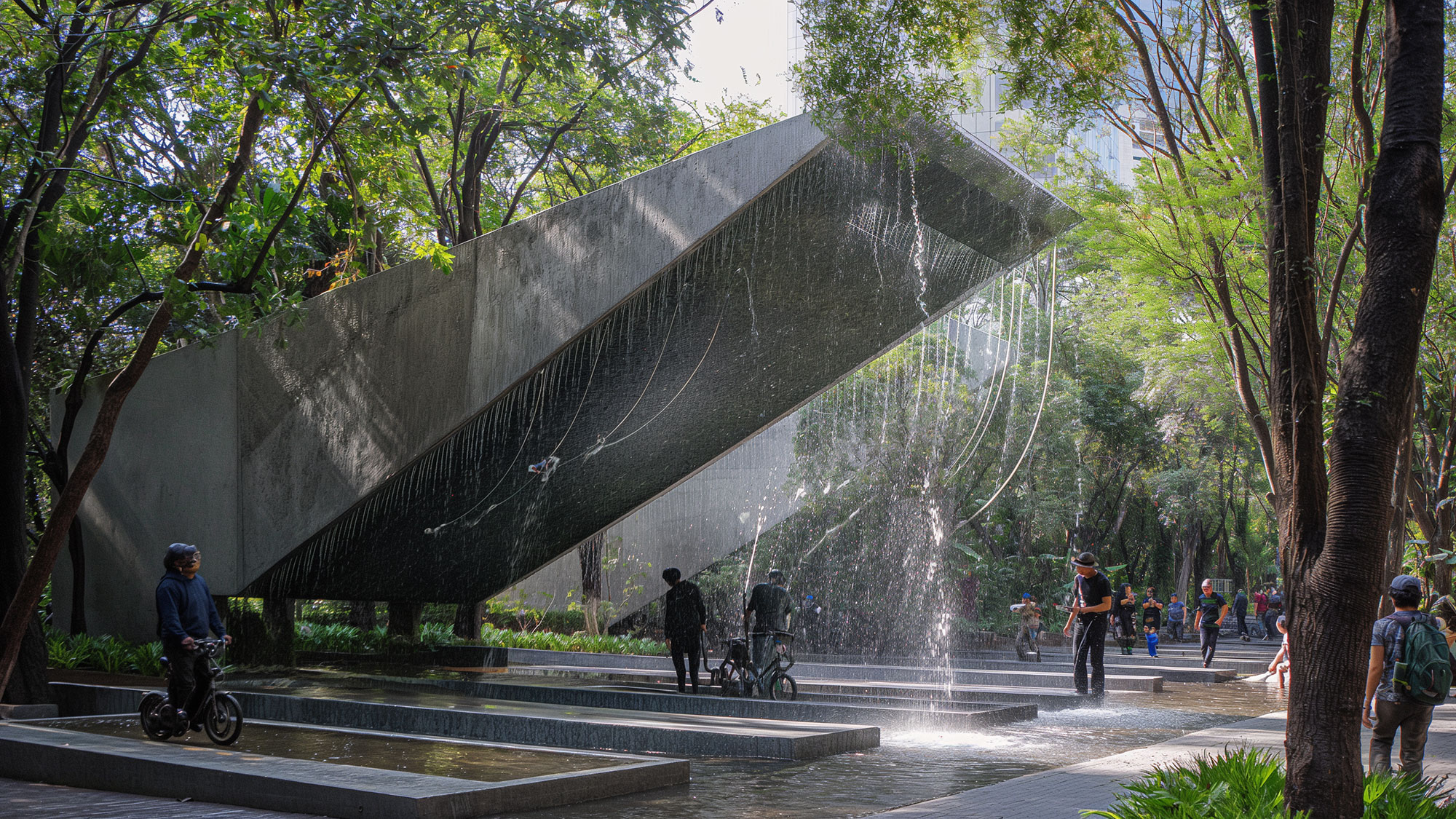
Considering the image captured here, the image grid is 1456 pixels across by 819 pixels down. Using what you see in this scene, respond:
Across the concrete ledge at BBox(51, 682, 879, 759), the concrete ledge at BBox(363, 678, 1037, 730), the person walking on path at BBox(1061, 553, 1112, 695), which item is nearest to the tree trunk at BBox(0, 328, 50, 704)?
the concrete ledge at BBox(51, 682, 879, 759)

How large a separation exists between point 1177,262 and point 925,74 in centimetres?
293

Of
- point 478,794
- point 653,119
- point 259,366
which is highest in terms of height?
point 653,119

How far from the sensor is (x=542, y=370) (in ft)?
35.2

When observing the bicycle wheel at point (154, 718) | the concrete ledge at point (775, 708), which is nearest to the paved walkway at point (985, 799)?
the bicycle wheel at point (154, 718)

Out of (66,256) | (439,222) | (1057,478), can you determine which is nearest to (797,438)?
(1057,478)

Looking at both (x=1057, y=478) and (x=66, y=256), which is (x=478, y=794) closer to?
(x=66, y=256)

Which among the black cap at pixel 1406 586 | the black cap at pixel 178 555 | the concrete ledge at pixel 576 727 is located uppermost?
the black cap at pixel 178 555

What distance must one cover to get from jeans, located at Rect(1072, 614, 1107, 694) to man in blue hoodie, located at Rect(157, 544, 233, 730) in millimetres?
7744

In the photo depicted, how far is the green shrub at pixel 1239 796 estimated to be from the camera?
4.09 meters

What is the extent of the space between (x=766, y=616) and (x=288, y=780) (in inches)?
215

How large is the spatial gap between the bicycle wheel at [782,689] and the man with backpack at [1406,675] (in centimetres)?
502

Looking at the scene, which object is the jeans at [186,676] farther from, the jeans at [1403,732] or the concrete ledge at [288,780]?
the jeans at [1403,732]

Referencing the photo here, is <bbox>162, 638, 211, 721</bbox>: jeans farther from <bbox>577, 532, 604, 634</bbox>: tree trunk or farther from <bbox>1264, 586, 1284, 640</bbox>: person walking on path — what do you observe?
<bbox>1264, 586, 1284, 640</bbox>: person walking on path

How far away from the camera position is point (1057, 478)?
23281 mm
